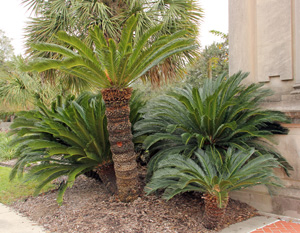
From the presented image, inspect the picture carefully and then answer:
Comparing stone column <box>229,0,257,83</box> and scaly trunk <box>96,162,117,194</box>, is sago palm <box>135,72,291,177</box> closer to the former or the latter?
stone column <box>229,0,257,83</box>

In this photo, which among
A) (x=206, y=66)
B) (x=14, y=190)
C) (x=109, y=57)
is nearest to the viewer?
(x=109, y=57)

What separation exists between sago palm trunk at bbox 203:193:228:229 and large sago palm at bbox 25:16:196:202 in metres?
1.55

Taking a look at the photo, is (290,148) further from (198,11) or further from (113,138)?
(198,11)

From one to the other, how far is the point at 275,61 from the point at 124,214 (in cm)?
402

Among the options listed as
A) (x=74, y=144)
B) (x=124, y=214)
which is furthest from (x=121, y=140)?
(x=124, y=214)

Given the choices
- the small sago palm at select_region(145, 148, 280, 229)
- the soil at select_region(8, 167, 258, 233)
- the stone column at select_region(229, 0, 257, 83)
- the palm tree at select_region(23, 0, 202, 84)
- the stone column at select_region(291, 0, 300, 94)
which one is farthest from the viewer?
the palm tree at select_region(23, 0, 202, 84)

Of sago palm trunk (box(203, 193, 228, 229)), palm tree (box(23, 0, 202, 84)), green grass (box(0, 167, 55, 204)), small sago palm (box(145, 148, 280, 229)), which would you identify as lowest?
green grass (box(0, 167, 55, 204))

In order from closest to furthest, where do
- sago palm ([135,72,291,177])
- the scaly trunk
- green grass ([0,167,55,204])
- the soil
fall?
1. the soil
2. sago palm ([135,72,291,177])
3. the scaly trunk
4. green grass ([0,167,55,204])

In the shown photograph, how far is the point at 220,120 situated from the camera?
16.6 feet

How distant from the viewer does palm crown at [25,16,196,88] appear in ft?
14.9

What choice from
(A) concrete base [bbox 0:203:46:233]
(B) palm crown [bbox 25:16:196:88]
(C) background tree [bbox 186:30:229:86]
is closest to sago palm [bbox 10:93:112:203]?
(A) concrete base [bbox 0:203:46:233]

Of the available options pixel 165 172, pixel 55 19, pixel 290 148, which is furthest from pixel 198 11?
pixel 165 172

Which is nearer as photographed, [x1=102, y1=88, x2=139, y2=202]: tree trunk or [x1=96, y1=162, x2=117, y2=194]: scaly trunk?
[x1=102, y1=88, x2=139, y2=202]: tree trunk

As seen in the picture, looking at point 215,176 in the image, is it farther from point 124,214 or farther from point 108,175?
point 108,175
